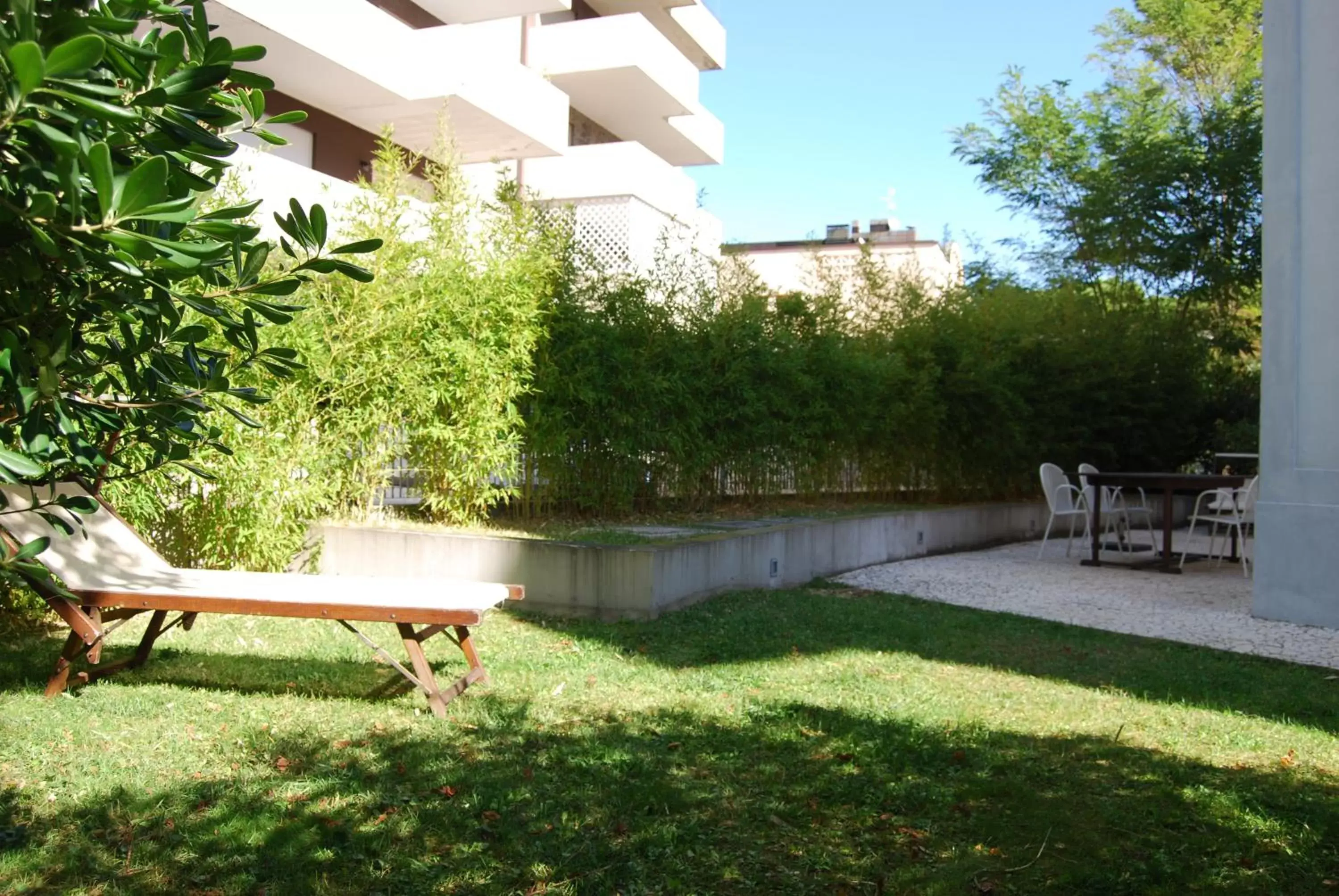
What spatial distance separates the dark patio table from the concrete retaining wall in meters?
2.51

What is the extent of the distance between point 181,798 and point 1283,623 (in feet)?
21.3

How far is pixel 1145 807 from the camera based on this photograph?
343 centimetres

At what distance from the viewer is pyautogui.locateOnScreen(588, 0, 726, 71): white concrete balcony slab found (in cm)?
2416

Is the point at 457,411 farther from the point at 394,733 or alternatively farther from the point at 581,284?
the point at 394,733

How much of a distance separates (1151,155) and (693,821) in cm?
1608

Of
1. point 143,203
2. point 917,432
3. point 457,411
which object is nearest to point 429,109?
point 917,432

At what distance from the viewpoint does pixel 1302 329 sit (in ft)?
23.2

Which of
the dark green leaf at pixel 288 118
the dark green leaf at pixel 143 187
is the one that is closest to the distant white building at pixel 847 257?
the dark green leaf at pixel 288 118

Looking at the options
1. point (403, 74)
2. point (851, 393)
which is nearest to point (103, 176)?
point (851, 393)

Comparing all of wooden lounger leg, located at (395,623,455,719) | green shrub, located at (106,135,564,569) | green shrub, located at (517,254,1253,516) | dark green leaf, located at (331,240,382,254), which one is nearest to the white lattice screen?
green shrub, located at (517,254,1253,516)

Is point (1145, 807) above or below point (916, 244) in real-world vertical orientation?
below

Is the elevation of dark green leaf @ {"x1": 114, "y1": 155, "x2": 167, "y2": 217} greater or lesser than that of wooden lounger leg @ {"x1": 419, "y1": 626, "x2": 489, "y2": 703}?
greater

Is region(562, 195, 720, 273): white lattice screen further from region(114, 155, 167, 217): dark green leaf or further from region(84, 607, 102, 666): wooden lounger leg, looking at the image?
region(114, 155, 167, 217): dark green leaf

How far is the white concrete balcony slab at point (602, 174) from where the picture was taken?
19719mm
